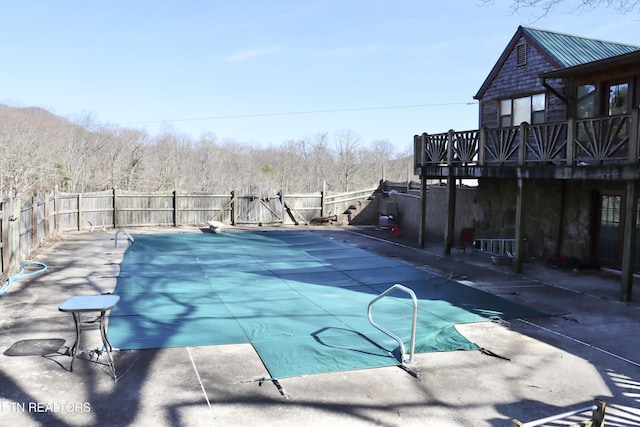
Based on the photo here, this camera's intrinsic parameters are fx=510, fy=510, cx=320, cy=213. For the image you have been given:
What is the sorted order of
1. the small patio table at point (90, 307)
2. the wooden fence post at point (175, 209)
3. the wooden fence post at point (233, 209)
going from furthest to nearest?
1. the wooden fence post at point (233, 209)
2. the wooden fence post at point (175, 209)
3. the small patio table at point (90, 307)

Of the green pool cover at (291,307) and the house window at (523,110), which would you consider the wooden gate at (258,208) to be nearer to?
the green pool cover at (291,307)

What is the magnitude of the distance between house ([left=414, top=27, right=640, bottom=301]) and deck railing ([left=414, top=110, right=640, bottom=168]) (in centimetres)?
3

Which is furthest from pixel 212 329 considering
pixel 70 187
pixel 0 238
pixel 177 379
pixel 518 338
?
pixel 70 187

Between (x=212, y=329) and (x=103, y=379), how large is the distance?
1.98 metres

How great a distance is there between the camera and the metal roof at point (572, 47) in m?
13.9

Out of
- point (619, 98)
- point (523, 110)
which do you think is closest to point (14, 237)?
point (523, 110)

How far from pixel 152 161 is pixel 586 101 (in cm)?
4512

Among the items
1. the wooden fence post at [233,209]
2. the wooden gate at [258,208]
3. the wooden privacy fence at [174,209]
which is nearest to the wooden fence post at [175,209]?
the wooden privacy fence at [174,209]

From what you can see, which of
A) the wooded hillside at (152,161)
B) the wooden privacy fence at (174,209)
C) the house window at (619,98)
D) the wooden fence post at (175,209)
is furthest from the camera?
the wooded hillside at (152,161)

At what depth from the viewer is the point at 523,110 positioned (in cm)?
1508

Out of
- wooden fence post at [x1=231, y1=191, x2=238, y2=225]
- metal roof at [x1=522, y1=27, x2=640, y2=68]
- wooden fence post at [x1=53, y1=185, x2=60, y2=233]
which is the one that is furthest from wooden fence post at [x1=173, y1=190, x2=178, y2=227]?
metal roof at [x1=522, y1=27, x2=640, y2=68]

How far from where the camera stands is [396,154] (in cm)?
7144

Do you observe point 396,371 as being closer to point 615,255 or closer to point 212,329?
point 212,329

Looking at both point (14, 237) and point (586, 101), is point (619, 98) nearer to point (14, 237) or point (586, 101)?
point (586, 101)
